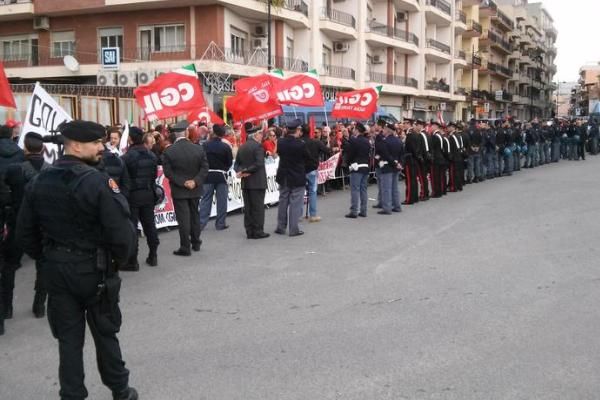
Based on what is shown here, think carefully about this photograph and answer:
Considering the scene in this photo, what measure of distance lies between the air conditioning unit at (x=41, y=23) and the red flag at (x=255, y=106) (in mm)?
19923

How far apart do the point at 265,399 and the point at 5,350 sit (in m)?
2.58

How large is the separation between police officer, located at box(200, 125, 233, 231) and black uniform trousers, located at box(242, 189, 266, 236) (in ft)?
2.37

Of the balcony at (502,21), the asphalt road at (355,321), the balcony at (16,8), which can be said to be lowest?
the asphalt road at (355,321)

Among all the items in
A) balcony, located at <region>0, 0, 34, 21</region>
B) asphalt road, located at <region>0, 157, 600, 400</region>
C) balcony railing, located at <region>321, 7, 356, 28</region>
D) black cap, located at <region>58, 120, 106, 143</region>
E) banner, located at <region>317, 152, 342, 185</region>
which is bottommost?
asphalt road, located at <region>0, 157, 600, 400</region>

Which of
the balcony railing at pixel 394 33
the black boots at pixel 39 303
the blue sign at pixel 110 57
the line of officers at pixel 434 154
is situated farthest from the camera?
the balcony railing at pixel 394 33

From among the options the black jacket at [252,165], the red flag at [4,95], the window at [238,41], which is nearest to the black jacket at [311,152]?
the black jacket at [252,165]

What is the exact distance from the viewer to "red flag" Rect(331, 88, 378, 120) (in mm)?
17484

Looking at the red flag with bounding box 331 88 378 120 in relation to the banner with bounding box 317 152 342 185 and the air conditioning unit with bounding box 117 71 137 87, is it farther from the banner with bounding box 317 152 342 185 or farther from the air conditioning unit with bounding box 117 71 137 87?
the air conditioning unit with bounding box 117 71 137 87

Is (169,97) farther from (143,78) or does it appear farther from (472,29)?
(472,29)

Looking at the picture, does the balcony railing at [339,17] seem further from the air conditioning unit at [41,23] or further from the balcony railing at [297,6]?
the air conditioning unit at [41,23]

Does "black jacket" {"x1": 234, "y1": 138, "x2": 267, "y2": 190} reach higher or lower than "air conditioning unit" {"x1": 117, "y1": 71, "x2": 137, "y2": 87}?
lower

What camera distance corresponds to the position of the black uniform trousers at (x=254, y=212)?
10.7m

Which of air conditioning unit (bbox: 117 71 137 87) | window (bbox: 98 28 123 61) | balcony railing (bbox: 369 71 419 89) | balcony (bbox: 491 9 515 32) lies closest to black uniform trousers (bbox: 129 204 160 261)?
air conditioning unit (bbox: 117 71 137 87)

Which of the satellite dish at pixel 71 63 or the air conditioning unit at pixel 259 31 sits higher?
the air conditioning unit at pixel 259 31
